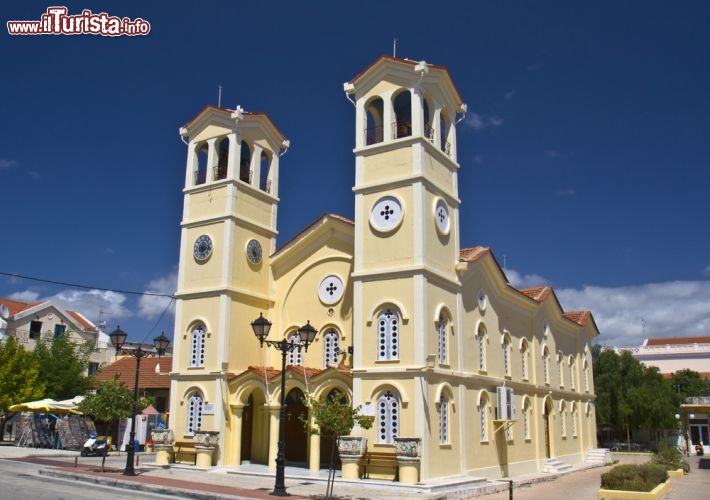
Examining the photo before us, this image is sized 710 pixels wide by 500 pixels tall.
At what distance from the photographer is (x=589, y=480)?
26.6 m

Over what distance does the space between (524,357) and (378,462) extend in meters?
12.3

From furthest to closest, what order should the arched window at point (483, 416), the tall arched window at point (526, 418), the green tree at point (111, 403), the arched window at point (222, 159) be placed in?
the tall arched window at point (526, 418) → the arched window at point (222, 159) → the arched window at point (483, 416) → the green tree at point (111, 403)

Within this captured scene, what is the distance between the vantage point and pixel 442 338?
72.1 feet

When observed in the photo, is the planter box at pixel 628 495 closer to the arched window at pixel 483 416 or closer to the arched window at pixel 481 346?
the arched window at pixel 483 416

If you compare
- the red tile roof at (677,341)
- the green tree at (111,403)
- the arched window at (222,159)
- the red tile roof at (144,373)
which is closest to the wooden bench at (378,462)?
the green tree at (111,403)

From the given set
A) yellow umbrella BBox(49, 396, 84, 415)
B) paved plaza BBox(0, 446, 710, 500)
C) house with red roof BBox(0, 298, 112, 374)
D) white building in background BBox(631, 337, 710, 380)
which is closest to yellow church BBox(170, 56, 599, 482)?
paved plaza BBox(0, 446, 710, 500)

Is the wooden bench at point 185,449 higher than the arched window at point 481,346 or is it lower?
lower

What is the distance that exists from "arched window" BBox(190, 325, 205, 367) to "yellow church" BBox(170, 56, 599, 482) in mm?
70

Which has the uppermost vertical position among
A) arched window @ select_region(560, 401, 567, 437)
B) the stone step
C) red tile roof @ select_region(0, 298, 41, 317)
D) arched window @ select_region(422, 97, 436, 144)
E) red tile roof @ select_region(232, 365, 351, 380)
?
arched window @ select_region(422, 97, 436, 144)

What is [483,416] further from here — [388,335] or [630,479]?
[630,479]

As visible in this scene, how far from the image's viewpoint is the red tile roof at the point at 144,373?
133 ft

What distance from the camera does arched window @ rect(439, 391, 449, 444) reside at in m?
21.1

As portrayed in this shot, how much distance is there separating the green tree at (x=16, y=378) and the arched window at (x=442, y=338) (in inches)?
1052

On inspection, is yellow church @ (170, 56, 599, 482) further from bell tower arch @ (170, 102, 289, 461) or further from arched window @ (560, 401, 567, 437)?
arched window @ (560, 401, 567, 437)
